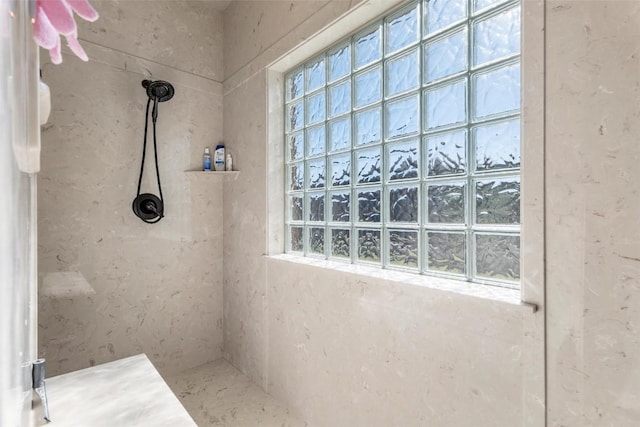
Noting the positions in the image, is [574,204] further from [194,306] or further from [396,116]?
[194,306]

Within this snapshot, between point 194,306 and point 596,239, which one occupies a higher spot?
point 596,239

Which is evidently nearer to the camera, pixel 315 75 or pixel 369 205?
pixel 369 205

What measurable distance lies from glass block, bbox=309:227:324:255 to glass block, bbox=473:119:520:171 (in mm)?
847

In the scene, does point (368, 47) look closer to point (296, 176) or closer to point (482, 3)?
point (482, 3)

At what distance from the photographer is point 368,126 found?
1438mm

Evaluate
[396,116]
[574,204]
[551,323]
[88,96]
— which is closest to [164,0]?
[88,96]

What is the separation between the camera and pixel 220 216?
2.23 meters

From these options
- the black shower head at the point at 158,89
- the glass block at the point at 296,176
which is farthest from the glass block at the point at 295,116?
the black shower head at the point at 158,89

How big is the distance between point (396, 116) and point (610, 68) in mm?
691

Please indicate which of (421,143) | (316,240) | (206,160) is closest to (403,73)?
(421,143)

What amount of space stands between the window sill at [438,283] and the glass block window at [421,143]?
0.04m

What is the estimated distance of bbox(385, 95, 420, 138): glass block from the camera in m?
1.26

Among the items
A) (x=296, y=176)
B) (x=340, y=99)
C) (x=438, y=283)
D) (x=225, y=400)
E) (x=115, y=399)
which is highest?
(x=340, y=99)

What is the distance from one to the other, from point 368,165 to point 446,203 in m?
0.41
